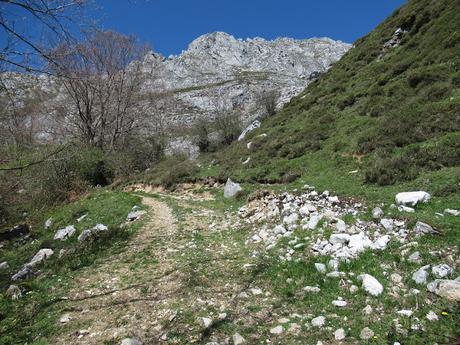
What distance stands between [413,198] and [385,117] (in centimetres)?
817

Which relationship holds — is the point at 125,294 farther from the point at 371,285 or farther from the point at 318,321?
the point at 371,285

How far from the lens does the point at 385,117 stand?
49.9ft

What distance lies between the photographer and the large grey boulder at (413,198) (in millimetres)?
8086

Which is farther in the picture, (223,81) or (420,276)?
(223,81)

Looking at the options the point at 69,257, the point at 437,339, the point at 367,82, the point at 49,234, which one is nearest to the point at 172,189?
the point at 49,234

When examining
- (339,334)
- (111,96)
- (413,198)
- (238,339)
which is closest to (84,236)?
(238,339)

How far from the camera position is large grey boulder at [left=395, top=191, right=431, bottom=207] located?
26.5 feet

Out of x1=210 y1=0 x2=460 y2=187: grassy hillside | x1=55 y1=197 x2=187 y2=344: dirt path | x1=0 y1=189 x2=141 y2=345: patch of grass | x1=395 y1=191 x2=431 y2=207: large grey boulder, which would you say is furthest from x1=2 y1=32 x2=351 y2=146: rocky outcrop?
x1=210 y1=0 x2=460 y2=187: grassy hillside

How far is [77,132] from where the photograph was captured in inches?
1335

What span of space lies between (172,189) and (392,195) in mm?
14945

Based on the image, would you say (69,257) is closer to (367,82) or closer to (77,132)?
(367,82)

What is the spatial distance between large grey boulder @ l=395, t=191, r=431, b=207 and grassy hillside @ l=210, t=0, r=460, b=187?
132cm

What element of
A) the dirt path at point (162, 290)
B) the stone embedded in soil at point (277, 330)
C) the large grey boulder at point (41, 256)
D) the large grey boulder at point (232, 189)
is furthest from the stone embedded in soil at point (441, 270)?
the large grey boulder at point (232, 189)

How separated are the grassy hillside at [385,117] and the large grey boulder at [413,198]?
1.32m
